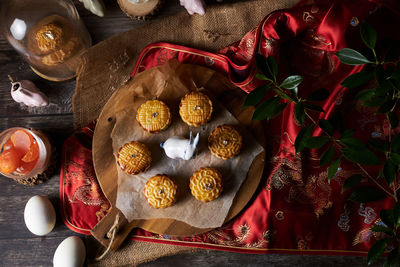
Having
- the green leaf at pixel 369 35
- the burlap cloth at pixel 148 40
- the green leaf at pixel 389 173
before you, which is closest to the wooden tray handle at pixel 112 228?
the burlap cloth at pixel 148 40

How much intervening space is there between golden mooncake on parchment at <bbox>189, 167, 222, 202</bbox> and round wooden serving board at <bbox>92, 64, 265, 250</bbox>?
97mm

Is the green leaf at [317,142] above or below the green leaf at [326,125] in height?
below

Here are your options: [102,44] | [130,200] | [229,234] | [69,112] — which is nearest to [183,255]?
[229,234]

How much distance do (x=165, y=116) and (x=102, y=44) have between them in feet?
1.49

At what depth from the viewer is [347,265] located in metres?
1.33

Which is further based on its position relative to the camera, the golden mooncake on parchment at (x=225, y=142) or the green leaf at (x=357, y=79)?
the golden mooncake on parchment at (x=225, y=142)

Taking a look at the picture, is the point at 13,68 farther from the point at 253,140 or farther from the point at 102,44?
the point at 253,140

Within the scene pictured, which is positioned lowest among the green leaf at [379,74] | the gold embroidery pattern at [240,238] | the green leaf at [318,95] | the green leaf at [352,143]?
the gold embroidery pattern at [240,238]

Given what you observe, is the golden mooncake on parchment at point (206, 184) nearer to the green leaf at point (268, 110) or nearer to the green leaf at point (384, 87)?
the green leaf at point (268, 110)

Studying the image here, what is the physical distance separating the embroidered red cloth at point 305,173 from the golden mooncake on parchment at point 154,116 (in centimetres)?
28

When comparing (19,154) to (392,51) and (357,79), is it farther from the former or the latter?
(392,51)

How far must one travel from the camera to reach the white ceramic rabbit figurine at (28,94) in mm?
1352

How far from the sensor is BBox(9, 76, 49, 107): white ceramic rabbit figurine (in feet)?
4.44

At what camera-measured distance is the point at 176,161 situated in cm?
128
